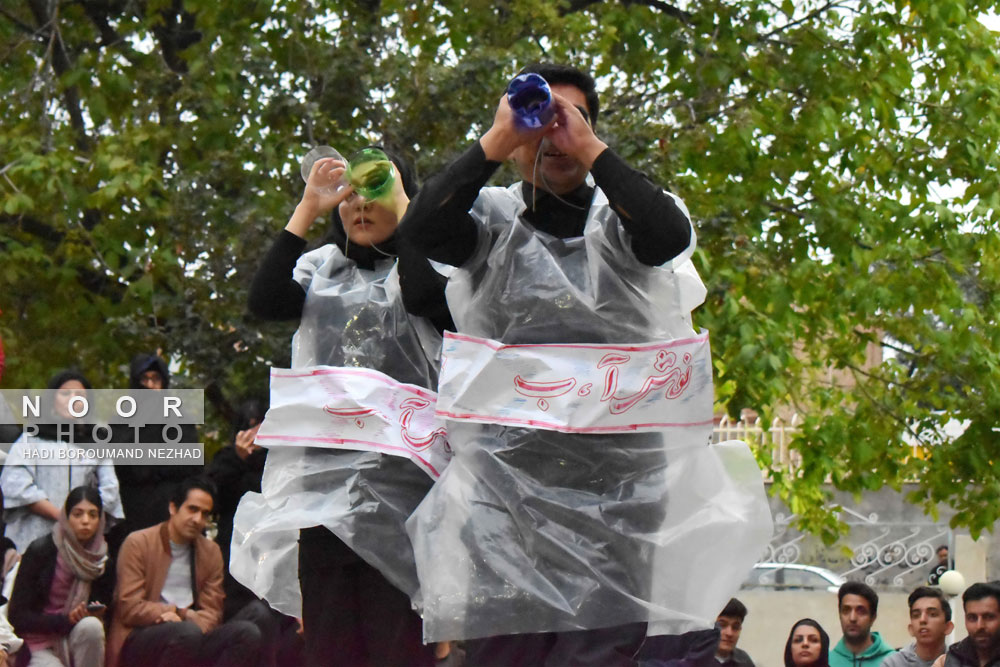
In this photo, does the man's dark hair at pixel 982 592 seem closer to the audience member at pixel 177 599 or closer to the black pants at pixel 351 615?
the audience member at pixel 177 599

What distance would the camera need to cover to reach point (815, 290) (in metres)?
9.19

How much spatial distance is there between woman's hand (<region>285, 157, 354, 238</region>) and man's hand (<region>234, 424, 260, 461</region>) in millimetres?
2411

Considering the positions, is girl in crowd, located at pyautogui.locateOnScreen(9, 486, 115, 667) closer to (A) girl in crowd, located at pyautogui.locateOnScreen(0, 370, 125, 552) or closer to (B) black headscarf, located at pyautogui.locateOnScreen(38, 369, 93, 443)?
(A) girl in crowd, located at pyautogui.locateOnScreen(0, 370, 125, 552)

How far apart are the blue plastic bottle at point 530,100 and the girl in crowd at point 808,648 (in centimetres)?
481

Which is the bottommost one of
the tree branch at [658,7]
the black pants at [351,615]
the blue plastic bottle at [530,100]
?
the black pants at [351,615]

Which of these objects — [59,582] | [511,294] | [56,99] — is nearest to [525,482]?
[511,294]

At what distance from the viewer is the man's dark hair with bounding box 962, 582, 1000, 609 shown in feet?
20.8

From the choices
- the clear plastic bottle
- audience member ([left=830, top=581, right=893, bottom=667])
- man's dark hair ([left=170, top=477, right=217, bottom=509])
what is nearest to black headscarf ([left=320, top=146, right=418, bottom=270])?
the clear plastic bottle

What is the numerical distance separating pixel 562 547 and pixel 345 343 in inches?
41.2

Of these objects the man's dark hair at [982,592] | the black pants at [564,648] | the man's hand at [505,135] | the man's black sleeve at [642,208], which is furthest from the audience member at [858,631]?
the man's hand at [505,135]

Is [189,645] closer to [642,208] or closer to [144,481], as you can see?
[144,481]

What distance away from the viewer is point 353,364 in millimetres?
3693

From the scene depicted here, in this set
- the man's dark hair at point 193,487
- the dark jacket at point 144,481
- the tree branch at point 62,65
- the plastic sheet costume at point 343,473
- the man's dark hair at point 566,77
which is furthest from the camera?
the tree branch at point 62,65

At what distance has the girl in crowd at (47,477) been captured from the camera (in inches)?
259
